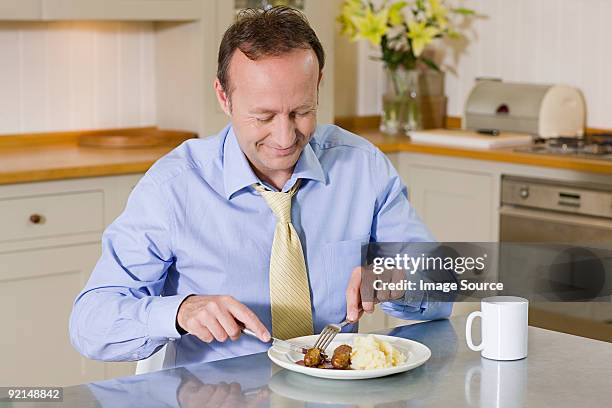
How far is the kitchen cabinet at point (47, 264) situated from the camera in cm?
315

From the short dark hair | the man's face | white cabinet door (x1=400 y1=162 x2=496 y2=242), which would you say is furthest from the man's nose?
white cabinet door (x1=400 y1=162 x2=496 y2=242)

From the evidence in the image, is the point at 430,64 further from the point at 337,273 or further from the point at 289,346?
the point at 289,346

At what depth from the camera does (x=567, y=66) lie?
4.12 m

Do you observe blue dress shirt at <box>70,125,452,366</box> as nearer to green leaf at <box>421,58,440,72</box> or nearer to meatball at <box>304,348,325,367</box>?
meatball at <box>304,348,325,367</box>

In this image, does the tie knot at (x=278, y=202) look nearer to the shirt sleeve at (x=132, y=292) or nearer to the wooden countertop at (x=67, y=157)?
the shirt sleeve at (x=132, y=292)

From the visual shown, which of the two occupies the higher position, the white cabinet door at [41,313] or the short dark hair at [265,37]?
the short dark hair at [265,37]

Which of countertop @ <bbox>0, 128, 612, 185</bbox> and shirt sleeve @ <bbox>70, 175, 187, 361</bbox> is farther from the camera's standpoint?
countertop @ <bbox>0, 128, 612, 185</bbox>

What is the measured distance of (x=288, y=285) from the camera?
6.22 ft

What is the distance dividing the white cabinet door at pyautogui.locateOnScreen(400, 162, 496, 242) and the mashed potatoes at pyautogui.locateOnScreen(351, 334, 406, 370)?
2.26 meters

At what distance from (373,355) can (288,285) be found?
1.29 ft

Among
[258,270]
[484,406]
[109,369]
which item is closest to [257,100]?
[258,270]

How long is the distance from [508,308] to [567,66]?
8.80 feet

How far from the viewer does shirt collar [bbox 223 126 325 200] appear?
1915 mm

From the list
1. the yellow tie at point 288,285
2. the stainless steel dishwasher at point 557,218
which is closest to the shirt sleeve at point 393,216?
the yellow tie at point 288,285
